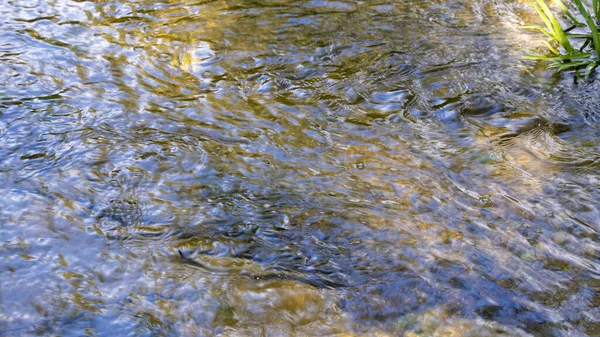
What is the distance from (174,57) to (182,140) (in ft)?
3.83

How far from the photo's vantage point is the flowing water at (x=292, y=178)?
2.68 m

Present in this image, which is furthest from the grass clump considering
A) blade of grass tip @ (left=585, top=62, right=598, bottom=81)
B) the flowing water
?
the flowing water

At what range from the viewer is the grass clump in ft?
14.9

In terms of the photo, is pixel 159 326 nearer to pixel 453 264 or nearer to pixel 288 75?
pixel 453 264

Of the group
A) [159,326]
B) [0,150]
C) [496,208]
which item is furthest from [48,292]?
[496,208]

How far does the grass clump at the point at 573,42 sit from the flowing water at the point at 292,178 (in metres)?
0.14

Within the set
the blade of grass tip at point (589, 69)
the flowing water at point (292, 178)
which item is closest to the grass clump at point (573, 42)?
the blade of grass tip at point (589, 69)

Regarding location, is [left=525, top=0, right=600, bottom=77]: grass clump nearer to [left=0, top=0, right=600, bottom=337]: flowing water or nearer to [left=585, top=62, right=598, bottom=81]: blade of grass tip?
[left=585, top=62, right=598, bottom=81]: blade of grass tip

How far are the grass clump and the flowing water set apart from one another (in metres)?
0.14

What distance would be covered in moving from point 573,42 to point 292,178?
9.26ft

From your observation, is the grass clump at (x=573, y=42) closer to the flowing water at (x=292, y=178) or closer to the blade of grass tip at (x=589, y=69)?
the blade of grass tip at (x=589, y=69)

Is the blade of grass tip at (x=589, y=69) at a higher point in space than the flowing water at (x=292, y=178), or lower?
higher

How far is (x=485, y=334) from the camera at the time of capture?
2.56 metres

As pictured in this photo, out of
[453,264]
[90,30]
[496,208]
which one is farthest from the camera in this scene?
[90,30]
